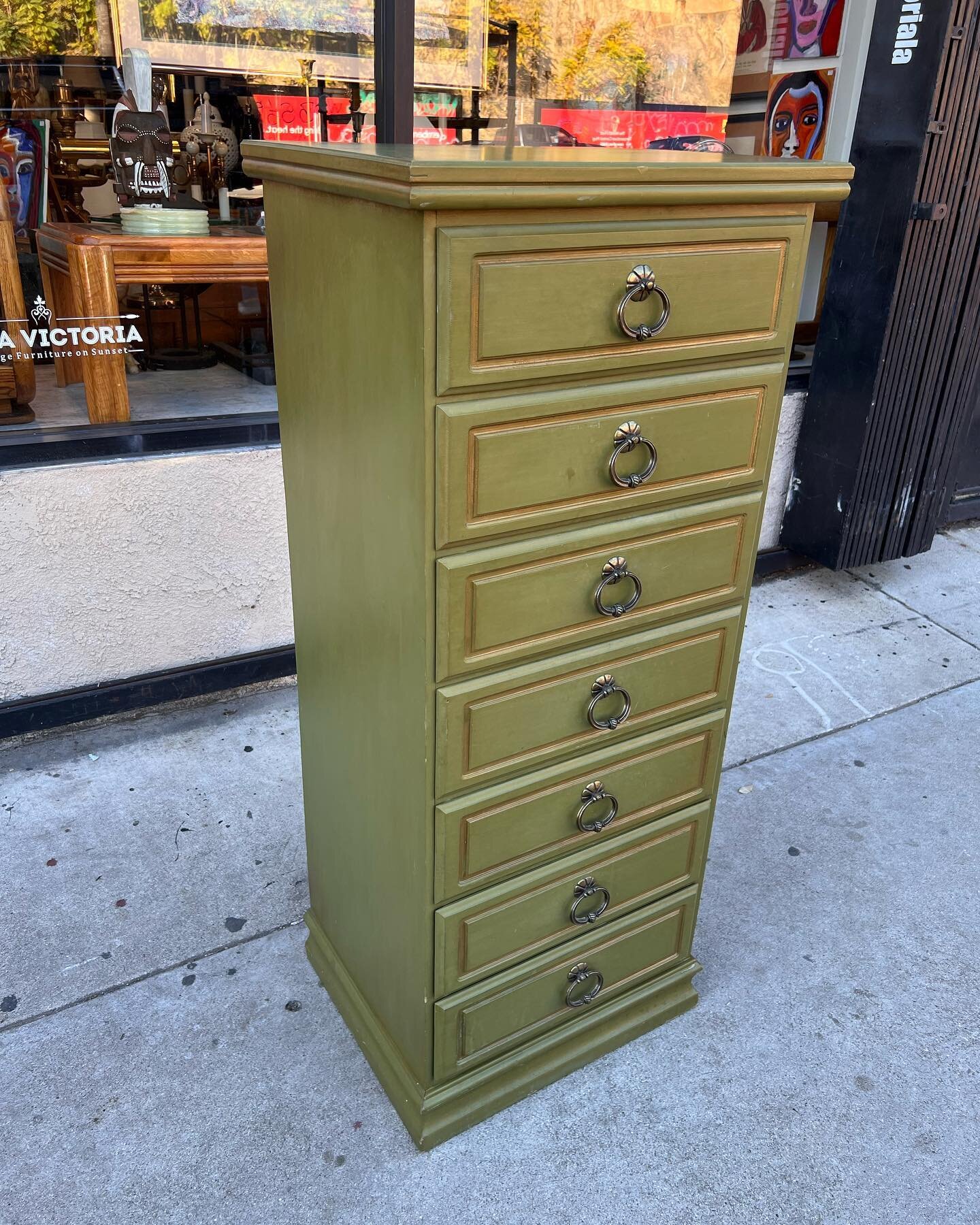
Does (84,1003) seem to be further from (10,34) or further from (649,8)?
(649,8)

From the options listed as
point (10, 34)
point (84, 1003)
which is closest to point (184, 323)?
point (10, 34)

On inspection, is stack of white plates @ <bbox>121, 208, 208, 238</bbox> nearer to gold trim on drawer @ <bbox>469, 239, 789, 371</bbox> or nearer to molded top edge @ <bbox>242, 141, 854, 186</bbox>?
molded top edge @ <bbox>242, 141, 854, 186</bbox>

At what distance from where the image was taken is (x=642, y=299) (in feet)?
4.52

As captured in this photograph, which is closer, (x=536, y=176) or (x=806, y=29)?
(x=536, y=176)

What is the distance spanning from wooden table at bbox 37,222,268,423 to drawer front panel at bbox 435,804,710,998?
1963 mm

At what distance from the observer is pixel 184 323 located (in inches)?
120

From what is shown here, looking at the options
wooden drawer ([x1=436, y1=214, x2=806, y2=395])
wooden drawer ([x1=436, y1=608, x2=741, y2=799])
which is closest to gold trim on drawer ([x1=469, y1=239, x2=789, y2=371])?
wooden drawer ([x1=436, y1=214, x2=806, y2=395])

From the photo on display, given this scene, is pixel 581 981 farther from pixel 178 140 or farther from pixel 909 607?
pixel 909 607

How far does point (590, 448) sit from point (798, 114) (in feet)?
10.4

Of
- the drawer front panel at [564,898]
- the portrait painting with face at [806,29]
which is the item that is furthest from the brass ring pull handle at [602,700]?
the portrait painting with face at [806,29]

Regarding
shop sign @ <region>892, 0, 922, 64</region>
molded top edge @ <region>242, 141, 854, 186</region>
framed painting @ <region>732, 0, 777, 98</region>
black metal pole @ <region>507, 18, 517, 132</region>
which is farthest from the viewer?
framed painting @ <region>732, 0, 777, 98</region>

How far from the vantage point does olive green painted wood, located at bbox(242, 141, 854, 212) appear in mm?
1146

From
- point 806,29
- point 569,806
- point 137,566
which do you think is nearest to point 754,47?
point 806,29

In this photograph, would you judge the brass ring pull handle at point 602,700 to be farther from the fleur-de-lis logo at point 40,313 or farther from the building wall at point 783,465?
the building wall at point 783,465
